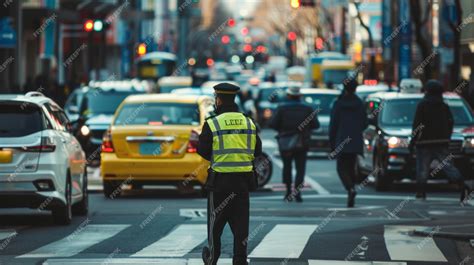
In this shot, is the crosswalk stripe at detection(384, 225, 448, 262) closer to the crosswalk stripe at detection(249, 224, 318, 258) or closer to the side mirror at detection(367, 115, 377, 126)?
the crosswalk stripe at detection(249, 224, 318, 258)

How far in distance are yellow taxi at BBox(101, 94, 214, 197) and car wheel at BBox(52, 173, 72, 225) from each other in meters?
4.20

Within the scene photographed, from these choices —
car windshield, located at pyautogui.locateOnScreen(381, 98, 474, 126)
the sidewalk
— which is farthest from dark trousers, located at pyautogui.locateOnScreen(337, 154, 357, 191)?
car windshield, located at pyautogui.locateOnScreen(381, 98, 474, 126)

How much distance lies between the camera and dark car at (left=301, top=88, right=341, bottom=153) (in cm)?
3619

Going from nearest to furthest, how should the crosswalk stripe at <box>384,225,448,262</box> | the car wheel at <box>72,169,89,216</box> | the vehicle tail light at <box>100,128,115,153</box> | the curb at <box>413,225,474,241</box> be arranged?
the crosswalk stripe at <box>384,225,448,262</box> → the curb at <box>413,225,474,241</box> → the car wheel at <box>72,169,89,216</box> → the vehicle tail light at <box>100,128,115,153</box>

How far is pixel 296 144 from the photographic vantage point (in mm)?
22500

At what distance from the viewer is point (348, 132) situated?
21.0 metres

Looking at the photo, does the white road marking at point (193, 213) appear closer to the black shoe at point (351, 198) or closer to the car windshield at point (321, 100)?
the black shoe at point (351, 198)

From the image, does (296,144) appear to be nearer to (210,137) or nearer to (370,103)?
(370,103)

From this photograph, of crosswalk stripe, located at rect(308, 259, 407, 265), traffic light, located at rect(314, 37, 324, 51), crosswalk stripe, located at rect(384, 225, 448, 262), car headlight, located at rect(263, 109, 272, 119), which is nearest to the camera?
crosswalk stripe, located at rect(308, 259, 407, 265)

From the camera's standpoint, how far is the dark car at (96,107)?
31547mm

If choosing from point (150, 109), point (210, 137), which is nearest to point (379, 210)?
point (150, 109)

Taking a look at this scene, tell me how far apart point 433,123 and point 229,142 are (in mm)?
10267

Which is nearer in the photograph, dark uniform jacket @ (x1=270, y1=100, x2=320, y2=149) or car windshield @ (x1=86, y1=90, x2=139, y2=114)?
dark uniform jacket @ (x1=270, y1=100, x2=320, y2=149)

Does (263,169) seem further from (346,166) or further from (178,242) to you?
(178,242)
